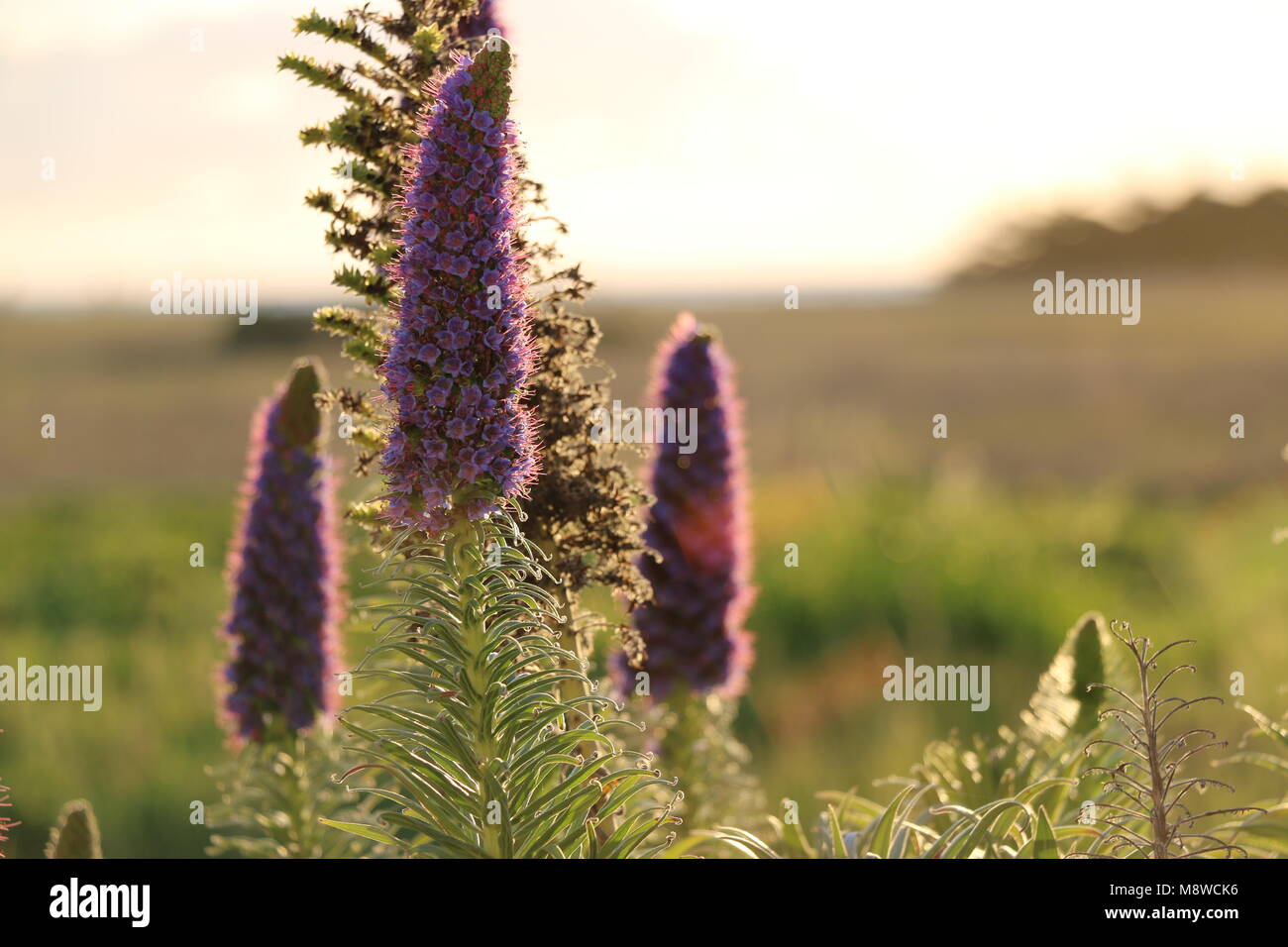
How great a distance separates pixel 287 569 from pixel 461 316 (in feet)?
6.83

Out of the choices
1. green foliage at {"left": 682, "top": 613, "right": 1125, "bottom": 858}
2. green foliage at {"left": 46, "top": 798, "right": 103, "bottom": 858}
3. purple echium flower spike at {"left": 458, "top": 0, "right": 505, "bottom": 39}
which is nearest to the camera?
green foliage at {"left": 682, "top": 613, "right": 1125, "bottom": 858}

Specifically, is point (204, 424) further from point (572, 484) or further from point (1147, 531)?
point (572, 484)

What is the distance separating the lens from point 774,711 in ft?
40.7

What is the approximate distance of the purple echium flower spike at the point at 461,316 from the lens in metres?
2.96

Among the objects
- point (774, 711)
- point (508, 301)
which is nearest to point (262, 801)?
point (508, 301)

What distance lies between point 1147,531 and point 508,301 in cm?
1638

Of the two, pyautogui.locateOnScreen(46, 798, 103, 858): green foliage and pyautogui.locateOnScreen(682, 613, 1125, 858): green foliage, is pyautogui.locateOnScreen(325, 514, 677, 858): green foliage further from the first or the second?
pyautogui.locateOnScreen(46, 798, 103, 858): green foliage

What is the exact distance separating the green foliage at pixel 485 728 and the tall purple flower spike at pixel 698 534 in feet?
5.91

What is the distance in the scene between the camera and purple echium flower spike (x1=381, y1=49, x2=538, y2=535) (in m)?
2.96

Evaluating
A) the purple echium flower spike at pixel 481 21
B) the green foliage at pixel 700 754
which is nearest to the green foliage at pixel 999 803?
the green foliage at pixel 700 754

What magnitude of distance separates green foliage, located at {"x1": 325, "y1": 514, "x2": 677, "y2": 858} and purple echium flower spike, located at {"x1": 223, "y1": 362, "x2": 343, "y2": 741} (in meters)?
1.65

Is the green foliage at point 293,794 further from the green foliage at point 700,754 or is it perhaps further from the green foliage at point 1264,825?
the green foliage at point 1264,825

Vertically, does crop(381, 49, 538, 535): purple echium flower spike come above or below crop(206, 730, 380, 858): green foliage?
above

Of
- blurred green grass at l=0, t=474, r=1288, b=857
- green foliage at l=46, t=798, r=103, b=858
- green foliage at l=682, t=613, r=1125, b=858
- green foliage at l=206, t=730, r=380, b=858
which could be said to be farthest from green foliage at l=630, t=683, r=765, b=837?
blurred green grass at l=0, t=474, r=1288, b=857
